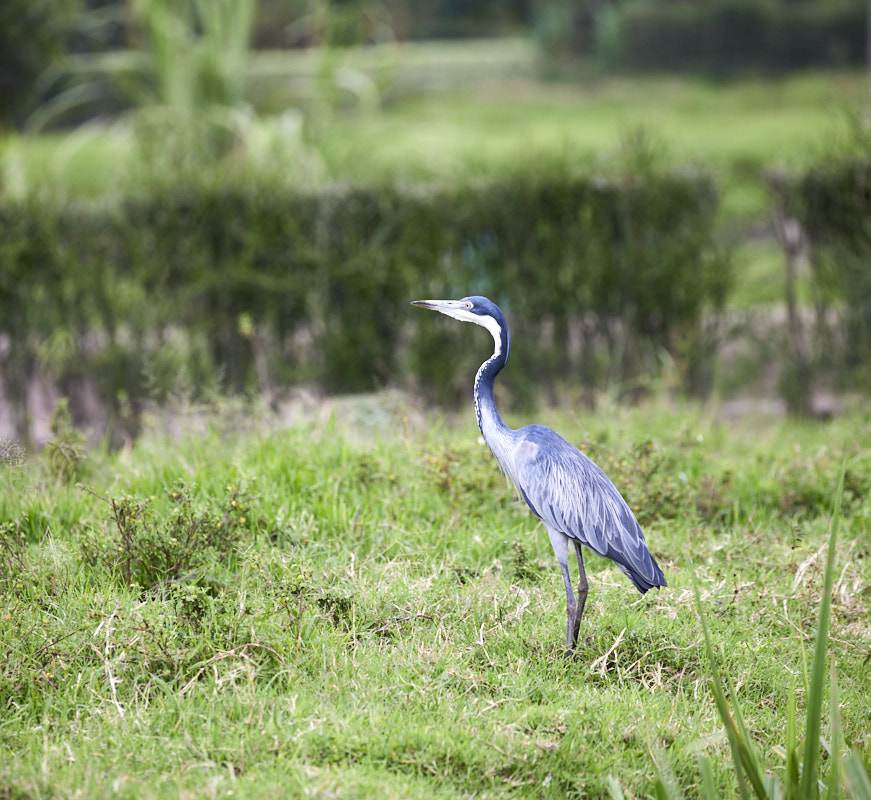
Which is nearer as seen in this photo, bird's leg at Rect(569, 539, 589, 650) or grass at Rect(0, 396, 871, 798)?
grass at Rect(0, 396, 871, 798)

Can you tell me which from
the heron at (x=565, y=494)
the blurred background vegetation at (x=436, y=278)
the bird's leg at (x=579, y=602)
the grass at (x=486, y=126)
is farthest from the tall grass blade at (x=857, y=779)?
the grass at (x=486, y=126)

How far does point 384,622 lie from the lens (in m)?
3.51

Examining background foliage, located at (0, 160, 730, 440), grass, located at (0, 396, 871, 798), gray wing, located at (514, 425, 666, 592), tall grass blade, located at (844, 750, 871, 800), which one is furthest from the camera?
background foliage, located at (0, 160, 730, 440)

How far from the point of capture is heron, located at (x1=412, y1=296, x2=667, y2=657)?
10.4 ft

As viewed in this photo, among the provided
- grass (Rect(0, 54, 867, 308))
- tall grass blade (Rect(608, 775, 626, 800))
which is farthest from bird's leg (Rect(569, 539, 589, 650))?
grass (Rect(0, 54, 867, 308))

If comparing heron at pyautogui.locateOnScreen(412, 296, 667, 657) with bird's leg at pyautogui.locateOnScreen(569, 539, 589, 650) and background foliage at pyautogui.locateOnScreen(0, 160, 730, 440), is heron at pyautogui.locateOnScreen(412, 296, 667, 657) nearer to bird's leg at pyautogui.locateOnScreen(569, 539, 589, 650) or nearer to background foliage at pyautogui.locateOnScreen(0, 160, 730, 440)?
bird's leg at pyautogui.locateOnScreen(569, 539, 589, 650)

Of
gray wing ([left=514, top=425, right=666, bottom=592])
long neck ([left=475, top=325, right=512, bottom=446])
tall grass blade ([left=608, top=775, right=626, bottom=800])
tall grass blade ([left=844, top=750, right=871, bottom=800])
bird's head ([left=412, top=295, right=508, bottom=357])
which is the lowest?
tall grass blade ([left=608, top=775, right=626, bottom=800])

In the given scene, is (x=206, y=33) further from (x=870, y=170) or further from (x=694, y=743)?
(x=694, y=743)

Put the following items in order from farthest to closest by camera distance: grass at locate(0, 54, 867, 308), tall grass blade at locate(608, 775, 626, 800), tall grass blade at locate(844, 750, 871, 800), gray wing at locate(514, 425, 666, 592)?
grass at locate(0, 54, 867, 308) → gray wing at locate(514, 425, 666, 592) → tall grass blade at locate(608, 775, 626, 800) → tall grass blade at locate(844, 750, 871, 800)

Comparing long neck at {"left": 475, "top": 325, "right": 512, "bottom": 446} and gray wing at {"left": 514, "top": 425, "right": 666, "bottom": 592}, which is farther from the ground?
long neck at {"left": 475, "top": 325, "right": 512, "bottom": 446}

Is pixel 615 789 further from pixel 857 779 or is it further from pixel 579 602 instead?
pixel 579 602

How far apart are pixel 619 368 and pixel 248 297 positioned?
2.59 m

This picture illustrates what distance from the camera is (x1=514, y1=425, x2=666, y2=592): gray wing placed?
3168 mm

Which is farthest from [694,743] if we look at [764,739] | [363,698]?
[363,698]
